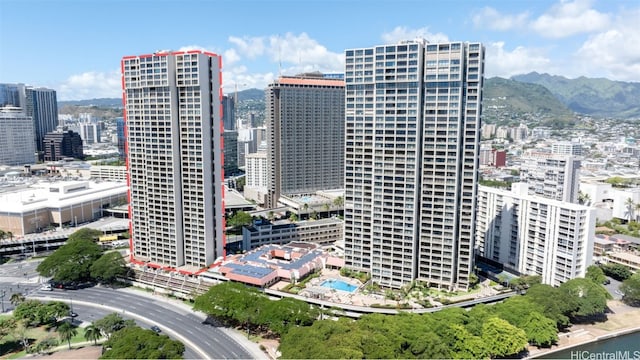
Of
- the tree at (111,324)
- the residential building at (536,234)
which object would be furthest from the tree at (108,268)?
the residential building at (536,234)

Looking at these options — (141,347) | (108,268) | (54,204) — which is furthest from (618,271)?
(54,204)

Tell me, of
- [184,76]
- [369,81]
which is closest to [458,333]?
[369,81]

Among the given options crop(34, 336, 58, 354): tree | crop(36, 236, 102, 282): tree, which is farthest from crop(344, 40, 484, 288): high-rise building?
crop(36, 236, 102, 282): tree

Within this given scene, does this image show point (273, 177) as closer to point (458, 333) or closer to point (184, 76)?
point (184, 76)

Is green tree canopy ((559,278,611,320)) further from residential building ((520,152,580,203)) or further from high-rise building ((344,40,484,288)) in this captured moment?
residential building ((520,152,580,203))

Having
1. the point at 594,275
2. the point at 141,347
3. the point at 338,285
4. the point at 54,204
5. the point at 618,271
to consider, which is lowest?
the point at 618,271

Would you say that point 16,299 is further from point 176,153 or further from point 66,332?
point 176,153
